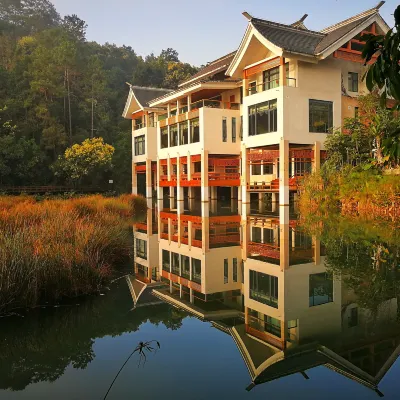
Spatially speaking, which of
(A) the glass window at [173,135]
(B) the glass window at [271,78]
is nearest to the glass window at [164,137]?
(A) the glass window at [173,135]

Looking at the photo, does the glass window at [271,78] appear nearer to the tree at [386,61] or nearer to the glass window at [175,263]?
the glass window at [175,263]

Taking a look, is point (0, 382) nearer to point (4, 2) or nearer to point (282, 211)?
point (282, 211)

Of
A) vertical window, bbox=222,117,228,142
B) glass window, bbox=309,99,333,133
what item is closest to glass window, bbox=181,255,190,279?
glass window, bbox=309,99,333,133

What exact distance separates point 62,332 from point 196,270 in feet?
12.7

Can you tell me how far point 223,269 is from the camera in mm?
8461

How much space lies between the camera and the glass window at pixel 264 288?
20.0 ft

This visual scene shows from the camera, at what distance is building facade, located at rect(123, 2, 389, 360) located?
6391 millimetres

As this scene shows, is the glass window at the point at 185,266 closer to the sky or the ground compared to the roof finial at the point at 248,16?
closer to the ground

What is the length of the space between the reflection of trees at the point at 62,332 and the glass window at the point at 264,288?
4.04ft

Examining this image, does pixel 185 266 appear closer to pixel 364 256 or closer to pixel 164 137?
pixel 364 256

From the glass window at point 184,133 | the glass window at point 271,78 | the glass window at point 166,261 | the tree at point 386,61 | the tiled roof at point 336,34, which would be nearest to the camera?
the tree at point 386,61

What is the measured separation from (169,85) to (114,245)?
4017 centimetres

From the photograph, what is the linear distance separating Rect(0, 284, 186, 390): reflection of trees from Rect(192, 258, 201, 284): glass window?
66.0 inches

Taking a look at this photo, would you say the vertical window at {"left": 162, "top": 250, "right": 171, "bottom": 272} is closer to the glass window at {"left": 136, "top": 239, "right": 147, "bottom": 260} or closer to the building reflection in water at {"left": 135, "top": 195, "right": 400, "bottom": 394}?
the building reflection in water at {"left": 135, "top": 195, "right": 400, "bottom": 394}
